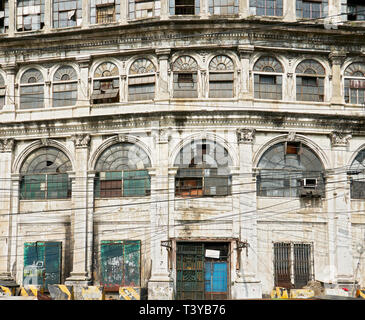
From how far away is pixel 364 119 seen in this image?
21.0 meters

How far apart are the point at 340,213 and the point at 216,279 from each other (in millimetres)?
5928

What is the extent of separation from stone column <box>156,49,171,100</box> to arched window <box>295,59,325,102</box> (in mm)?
5749

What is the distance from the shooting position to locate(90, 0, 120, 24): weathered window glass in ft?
72.2

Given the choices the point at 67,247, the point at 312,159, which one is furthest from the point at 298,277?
the point at 67,247

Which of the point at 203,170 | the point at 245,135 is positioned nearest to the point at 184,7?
the point at 245,135

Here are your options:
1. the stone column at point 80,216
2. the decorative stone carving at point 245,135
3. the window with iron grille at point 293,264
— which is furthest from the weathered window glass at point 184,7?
the window with iron grille at point 293,264

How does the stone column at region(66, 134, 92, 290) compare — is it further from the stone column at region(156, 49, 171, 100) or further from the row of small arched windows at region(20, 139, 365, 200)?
the stone column at region(156, 49, 171, 100)

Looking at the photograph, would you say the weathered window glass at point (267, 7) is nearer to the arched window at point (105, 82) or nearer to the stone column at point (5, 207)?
the arched window at point (105, 82)

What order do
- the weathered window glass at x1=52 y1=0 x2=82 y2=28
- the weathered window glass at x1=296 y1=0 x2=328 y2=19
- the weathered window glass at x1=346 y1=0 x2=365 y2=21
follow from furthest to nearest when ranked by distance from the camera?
the weathered window glass at x1=52 y1=0 x2=82 y2=28 → the weathered window glass at x1=346 y1=0 x2=365 y2=21 → the weathered window glass at x1=296 y1=0 x2=328 y2=19

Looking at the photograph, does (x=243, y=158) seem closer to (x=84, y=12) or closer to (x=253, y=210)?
(x=253, y=210)

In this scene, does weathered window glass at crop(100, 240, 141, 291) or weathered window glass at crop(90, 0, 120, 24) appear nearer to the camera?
weathered window glass at crop(100, 240, 141, 291)

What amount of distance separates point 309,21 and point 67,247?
1451cm

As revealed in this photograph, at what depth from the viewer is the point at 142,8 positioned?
21.7m

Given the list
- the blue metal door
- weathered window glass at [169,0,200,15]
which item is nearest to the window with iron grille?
the blue metal door
